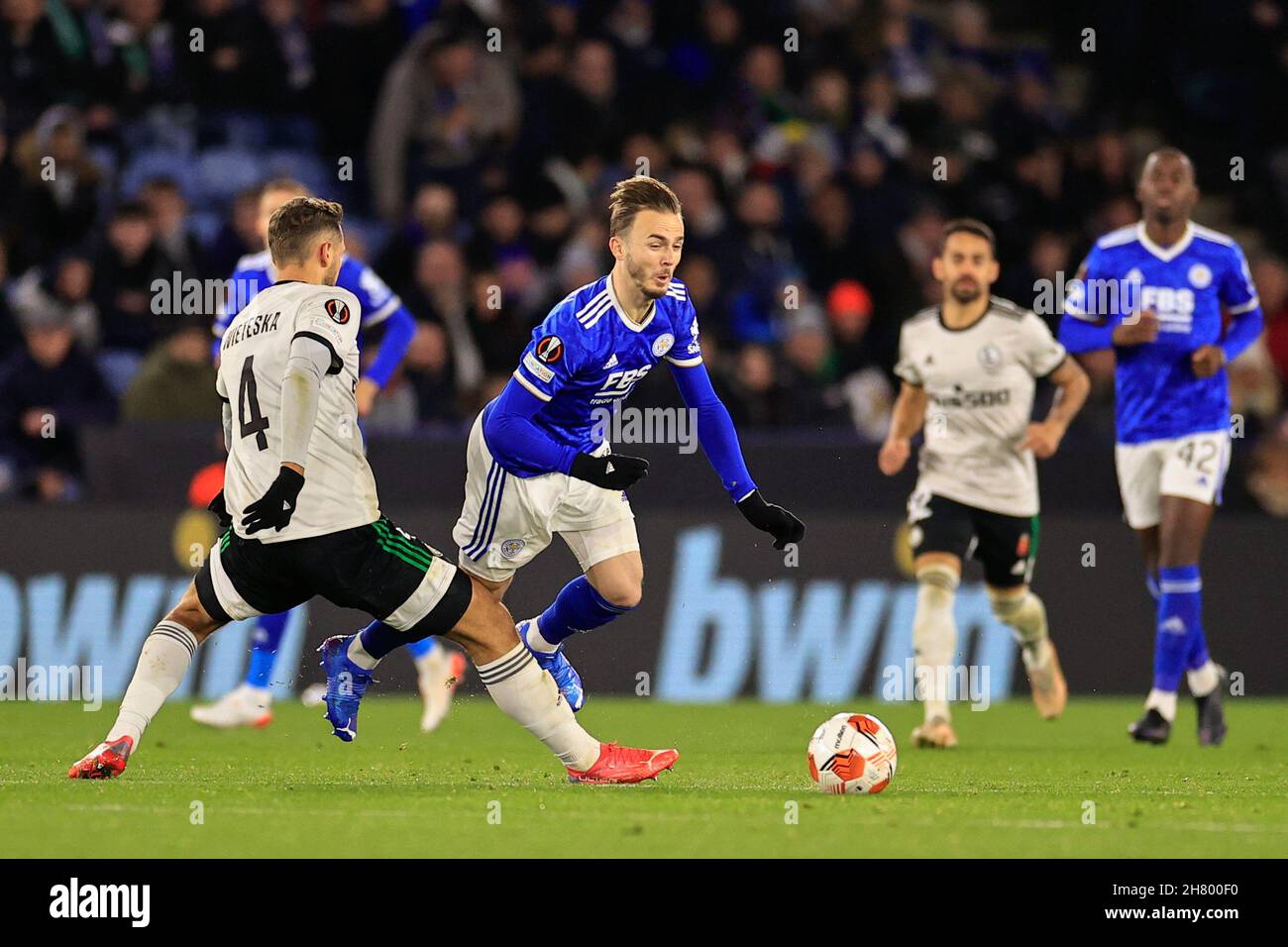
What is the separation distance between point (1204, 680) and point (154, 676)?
17.6 ft

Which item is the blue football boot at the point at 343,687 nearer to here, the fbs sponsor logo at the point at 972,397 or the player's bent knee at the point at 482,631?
the player's bent knee at the point at 482,631

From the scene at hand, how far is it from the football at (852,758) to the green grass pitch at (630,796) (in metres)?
0.08

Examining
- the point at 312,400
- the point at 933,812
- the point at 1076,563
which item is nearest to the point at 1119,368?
the point at 1076,563

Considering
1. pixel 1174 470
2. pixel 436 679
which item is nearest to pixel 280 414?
pixel 436 679

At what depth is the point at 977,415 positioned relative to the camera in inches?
423

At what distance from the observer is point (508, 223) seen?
49.9 ft

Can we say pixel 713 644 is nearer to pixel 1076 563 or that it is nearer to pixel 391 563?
pixel 1076 563

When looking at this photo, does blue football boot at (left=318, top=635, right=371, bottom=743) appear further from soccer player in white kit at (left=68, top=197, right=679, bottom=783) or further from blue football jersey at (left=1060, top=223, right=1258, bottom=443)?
blue football jersey at (left=1060, top=223, right=1258, bottom=443)

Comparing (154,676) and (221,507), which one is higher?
(221,507)

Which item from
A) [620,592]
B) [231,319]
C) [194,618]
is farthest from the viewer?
[231,319]

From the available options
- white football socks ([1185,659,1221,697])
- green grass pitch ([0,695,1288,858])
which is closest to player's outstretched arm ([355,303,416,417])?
green grass pitch ([0,695,1288,858])

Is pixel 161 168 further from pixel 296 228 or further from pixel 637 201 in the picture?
pixel 296 228

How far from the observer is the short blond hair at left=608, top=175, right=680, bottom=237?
803 centimetres

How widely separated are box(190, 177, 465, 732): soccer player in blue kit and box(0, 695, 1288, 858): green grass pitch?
146mm
